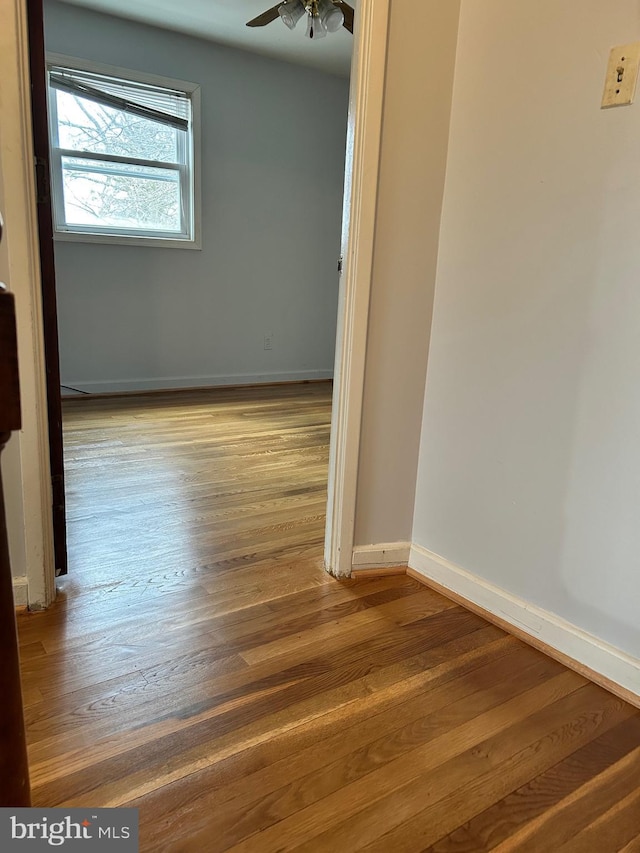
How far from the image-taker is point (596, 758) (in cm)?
123

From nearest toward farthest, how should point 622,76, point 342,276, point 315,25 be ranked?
point 622,76
point 342,276
point 315,25

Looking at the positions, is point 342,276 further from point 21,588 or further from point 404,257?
point 21,588

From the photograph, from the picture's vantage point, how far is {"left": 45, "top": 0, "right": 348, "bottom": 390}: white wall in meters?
4.20

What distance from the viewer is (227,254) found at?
4.78m

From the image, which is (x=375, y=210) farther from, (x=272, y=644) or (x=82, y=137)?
(x=82, y=137)

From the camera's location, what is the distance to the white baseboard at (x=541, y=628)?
143cm

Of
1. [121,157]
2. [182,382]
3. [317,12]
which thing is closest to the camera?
[317,12]

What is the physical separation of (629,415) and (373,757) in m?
0.95

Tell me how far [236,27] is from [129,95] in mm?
884

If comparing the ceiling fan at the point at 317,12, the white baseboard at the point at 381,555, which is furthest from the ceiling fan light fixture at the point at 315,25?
the white baseboard at the point at 381,555

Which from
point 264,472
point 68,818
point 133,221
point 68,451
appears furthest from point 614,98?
point 133,221

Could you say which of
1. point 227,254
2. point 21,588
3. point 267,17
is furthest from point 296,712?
point 227,254

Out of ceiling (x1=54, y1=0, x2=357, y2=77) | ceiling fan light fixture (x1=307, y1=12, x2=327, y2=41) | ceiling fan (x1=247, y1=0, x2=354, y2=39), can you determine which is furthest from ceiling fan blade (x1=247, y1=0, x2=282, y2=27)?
ceiling (x1=54, y1=0, x2=357, y2=77)

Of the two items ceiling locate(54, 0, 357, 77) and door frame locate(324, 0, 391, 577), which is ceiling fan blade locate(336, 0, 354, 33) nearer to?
ceiling locate(54, 0, 357, 77)
